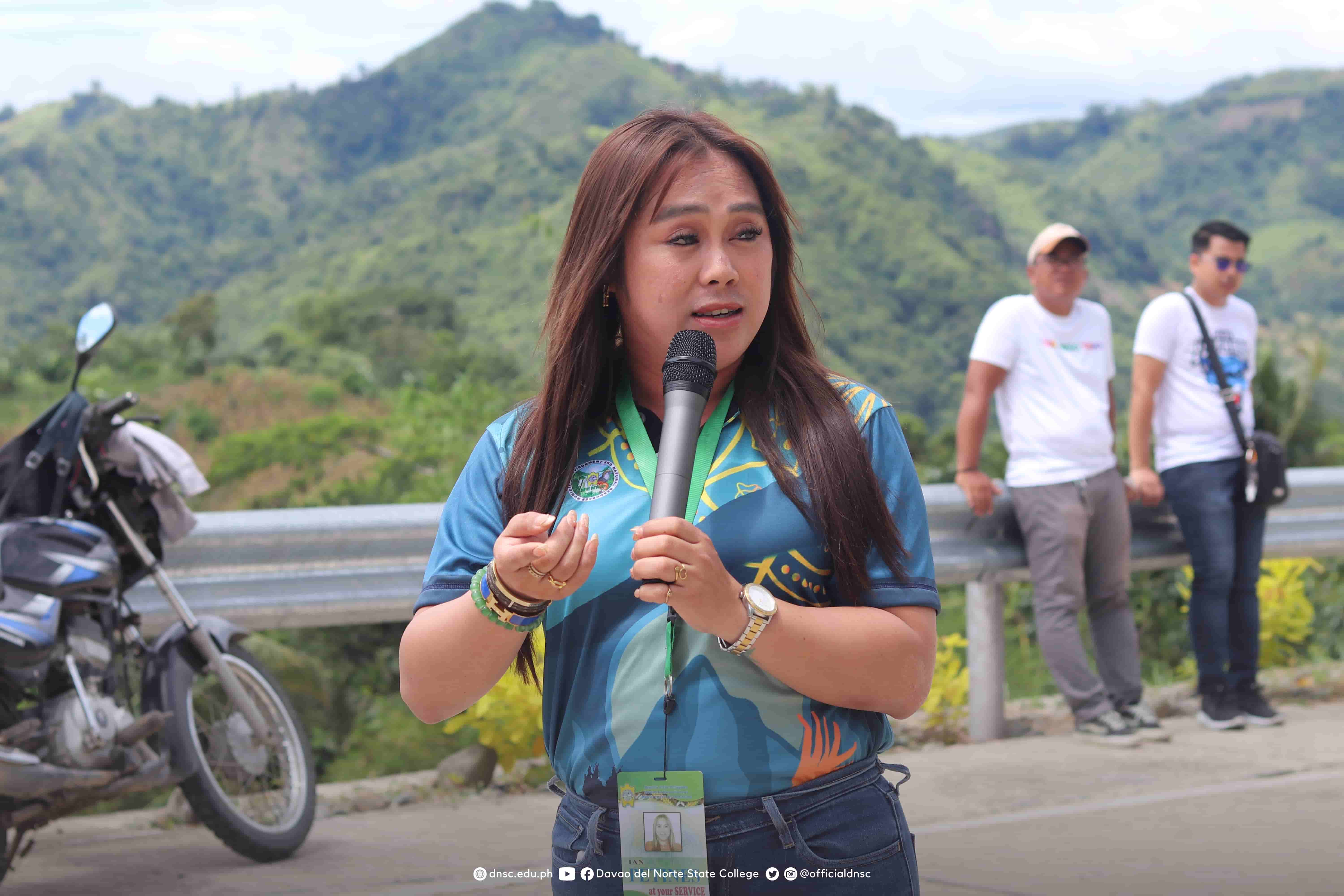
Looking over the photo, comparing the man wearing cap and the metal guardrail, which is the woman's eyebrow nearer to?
the metal guardrail

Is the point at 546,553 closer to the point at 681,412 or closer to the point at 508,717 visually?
the point at 681,412

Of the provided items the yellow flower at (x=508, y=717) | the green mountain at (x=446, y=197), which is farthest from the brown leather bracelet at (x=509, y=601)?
the green mountain at (x=446, y=197)

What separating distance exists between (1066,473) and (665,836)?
156 inches

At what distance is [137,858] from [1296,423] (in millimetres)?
9525

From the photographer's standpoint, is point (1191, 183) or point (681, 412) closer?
point (681, 412)

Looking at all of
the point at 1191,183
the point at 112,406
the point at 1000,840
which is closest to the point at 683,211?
the point at 112,406

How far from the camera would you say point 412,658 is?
1.69 m

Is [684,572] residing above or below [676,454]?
below

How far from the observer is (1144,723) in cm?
536

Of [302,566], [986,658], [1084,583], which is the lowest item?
[986,658]

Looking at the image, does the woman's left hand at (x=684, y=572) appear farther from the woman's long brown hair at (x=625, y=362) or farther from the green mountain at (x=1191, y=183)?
the green mountain at (x=1191, y=183)

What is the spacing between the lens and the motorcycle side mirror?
12.2 feet

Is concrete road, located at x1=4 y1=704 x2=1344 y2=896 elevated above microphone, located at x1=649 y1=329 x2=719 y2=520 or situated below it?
below

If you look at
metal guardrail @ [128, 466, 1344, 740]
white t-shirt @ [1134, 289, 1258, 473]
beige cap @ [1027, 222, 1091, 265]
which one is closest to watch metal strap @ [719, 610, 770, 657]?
metal guardrail @ [128, 466, 1344, 740]
